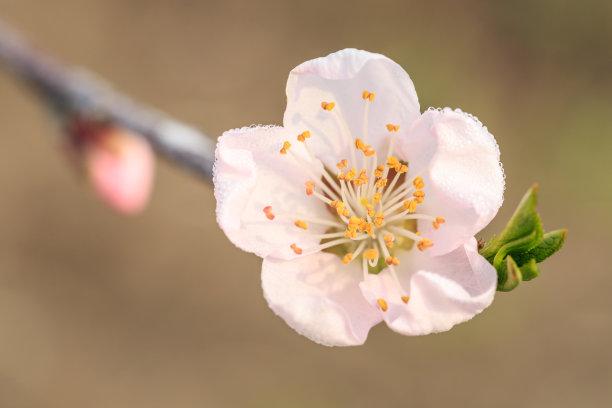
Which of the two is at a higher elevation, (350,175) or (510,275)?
(350,175)

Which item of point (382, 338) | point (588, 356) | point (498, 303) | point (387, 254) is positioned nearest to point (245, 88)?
point (382, 338)

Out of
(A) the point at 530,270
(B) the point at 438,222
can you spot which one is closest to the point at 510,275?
(A) the point at 530,270

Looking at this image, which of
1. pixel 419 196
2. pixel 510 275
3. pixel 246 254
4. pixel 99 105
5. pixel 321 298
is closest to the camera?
pixel 510 275

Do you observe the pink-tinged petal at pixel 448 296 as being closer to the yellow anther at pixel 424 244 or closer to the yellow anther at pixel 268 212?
the yellow anther at pixel 424 244

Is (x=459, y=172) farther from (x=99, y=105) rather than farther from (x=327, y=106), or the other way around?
(x=99, y=105)

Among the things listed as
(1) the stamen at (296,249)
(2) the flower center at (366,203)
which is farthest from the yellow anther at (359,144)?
(1) the stamen at (296,249)

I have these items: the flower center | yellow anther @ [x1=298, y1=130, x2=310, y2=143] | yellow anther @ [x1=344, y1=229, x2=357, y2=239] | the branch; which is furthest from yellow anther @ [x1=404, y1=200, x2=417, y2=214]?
the branch

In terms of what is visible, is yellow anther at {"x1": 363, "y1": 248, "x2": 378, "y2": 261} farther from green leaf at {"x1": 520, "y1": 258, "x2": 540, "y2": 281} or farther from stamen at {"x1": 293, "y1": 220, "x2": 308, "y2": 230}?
green leaf at {"x1": 520, "y1": 258, "x2": 540, "y2": 281}
